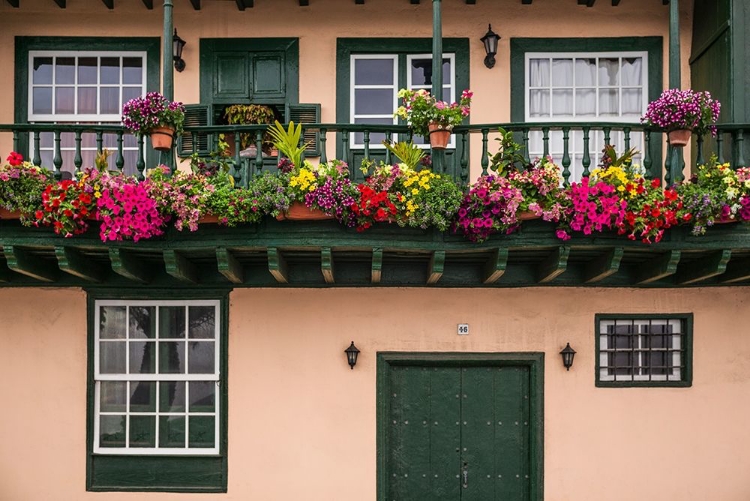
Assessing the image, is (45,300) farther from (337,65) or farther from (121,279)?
(337,65)

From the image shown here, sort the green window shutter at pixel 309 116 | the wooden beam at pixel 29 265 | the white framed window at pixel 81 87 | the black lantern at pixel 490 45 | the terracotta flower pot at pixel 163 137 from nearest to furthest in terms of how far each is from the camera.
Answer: the terracotta flower pot at pixel 163 137 < the wooden beam at pixel 29 265 < the black lantern at pixel 490 45 < the green window shutter at pixel 309 116 < the white framed window at pixel 81 87

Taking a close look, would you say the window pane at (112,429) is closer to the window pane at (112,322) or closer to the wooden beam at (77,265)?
the window pane at (112,322)

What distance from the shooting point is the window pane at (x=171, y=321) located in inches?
312

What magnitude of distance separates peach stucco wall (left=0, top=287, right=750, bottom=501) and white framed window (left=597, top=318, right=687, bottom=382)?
0.51ft

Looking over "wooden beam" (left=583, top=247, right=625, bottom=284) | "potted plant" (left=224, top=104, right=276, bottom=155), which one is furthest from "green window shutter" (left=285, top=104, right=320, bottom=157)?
"wooden beam" (left=583, top=247, right=625, bottom=284)

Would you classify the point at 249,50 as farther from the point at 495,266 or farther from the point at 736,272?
the point at 736,272

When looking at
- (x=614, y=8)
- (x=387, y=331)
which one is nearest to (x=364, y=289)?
(x=387, y=331)

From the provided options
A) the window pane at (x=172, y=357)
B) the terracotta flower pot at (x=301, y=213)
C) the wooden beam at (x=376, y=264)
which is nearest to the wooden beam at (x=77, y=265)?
the window pane at (x=172, y=357)

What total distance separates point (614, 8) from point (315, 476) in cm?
665

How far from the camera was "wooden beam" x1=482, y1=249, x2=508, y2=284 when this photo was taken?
671cm

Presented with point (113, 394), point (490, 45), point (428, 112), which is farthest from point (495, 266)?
point (113, 394)

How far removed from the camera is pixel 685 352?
7.80 meters

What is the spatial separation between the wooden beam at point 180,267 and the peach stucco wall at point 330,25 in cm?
225

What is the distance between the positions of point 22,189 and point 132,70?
8.65ft
